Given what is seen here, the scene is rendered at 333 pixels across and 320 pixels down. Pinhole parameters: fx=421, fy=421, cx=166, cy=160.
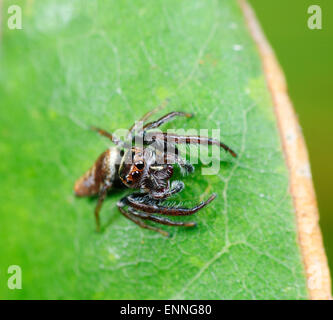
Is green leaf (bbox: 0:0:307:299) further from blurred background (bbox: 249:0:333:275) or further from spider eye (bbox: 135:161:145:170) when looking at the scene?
blurred background (bbox: 249:0:333:275)

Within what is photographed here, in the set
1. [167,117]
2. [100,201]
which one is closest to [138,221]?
[100,201]

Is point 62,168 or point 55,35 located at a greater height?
point 55,35

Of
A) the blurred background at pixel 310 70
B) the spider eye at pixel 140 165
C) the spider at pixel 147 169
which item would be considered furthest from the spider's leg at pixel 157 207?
the blurred background at pixel 310 70

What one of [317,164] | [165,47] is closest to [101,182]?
[165,47]

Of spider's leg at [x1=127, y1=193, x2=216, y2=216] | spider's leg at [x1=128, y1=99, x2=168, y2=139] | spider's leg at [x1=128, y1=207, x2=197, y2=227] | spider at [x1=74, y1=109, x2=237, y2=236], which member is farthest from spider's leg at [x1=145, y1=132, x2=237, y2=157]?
spider's leg at [x1=128, y1=207, x2=197, y2=227]

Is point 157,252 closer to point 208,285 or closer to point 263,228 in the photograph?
point 208,285

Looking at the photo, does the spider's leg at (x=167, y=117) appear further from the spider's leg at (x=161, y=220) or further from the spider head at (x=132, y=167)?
the spider's leg at (x=161, y=220)
